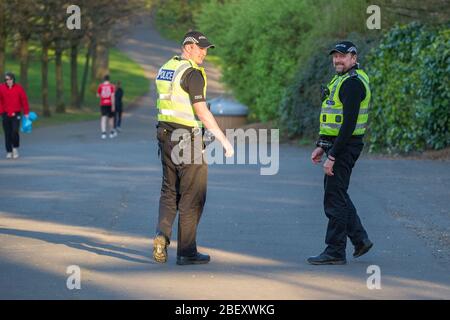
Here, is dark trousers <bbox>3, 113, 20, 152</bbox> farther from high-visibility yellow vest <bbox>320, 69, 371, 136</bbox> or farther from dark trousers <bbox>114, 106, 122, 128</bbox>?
high-visibility yellow vest <bbox>320, 69, 371, 136</bbox>

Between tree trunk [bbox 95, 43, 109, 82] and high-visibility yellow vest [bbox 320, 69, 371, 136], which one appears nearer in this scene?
high-visibility yellow vest [bbox 320, 69, 371, 136]

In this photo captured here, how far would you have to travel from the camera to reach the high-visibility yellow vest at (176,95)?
9.13 metres

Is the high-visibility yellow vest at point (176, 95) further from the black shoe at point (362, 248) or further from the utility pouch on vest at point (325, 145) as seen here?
the black shoe at point (362, 248)

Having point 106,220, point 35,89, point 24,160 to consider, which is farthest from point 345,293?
point 35,89

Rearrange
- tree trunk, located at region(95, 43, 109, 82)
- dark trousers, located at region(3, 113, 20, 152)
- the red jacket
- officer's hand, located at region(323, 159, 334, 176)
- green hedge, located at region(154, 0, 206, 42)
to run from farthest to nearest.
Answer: green hedge, located at region(154, 0, 206, 42) < tree trunk, located at region(95, 43, 109, 82) < dark trousers, located at region(3, 113, 20, 152) < the red jacket < officer's hand, located at region(323, 159, 334, 176)

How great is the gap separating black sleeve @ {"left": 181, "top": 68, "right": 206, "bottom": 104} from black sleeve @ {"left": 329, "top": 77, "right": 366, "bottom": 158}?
1.27 metres

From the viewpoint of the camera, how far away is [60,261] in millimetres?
9398

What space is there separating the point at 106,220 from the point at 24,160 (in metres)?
9.73

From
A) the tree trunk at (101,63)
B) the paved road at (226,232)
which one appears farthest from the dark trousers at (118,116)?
the tree trunk at (101,63)

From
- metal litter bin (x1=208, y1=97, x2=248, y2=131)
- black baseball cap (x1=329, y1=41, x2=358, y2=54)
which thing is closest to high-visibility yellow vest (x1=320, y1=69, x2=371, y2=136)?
black baseball cap (x1=329, y1=41, x2=358, y2=54)

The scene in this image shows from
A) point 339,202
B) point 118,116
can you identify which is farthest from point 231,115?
point 339,202

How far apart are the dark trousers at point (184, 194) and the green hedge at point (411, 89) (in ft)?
41.2

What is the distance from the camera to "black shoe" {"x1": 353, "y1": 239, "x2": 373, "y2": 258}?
9.43 metres

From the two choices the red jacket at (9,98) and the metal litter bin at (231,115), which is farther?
the metal litter bin at (231,115)
